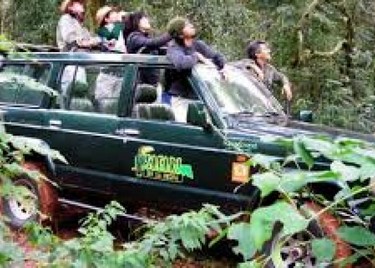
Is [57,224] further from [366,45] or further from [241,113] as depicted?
[366,45]

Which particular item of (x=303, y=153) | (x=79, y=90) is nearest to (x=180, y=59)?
(x=79, y=90)

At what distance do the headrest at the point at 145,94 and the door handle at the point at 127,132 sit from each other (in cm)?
28

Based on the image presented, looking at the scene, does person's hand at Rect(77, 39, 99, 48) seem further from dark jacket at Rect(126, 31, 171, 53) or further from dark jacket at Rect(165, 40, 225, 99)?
dark jacket at Rect(165, 40, 225, 99)

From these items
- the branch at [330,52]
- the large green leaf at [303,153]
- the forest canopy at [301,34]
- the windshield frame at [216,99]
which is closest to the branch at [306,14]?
the forest canopy at [301,34]

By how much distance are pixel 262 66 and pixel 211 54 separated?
129cm

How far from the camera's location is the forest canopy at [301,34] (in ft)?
40.0

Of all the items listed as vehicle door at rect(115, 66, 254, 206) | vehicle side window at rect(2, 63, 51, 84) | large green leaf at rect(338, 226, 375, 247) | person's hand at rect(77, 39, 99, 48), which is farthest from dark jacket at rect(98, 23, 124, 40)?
large green leaf at rect(338, 226, 375, 247)

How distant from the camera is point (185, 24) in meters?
6.86

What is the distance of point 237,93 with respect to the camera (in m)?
6.46

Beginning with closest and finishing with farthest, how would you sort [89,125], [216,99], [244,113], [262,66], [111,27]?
[216,99] < [244,113] < [89,125] < [262,66] < [111,27]

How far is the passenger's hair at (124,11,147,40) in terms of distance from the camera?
26.3 feet

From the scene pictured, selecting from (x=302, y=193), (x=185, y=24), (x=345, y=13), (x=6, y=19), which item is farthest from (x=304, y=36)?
(x=302, y=193)

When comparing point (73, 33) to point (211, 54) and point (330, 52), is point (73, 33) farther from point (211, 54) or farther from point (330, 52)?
point (330, 52)

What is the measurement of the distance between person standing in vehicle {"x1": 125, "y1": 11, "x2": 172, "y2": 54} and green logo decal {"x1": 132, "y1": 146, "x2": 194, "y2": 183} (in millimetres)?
1289
